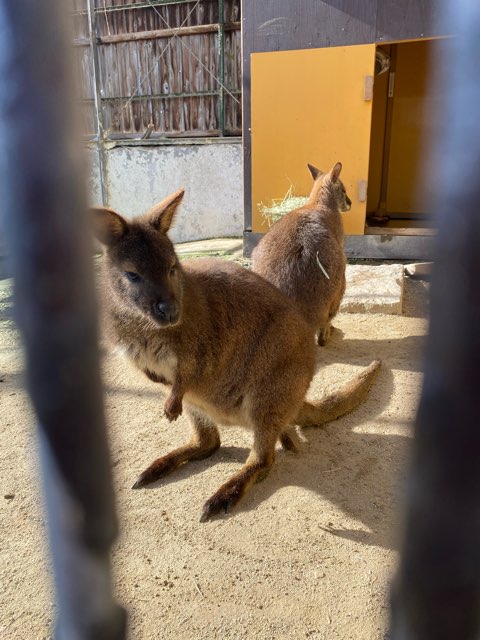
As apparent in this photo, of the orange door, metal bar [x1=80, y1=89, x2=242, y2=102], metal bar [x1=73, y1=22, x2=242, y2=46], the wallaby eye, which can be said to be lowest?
the wallaby eye

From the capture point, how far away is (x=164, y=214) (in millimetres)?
2459

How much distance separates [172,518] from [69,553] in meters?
1.57

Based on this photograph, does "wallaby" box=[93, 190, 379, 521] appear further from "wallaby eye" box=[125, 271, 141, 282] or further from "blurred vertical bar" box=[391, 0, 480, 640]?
"blurred vertical bar" box=[391, 0, 480, 640]

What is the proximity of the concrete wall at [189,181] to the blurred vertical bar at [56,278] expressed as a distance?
353 inches

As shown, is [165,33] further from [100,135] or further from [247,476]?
[247,476]

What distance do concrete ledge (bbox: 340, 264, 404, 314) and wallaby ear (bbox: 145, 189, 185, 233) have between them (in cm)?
284

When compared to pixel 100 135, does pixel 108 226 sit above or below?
below

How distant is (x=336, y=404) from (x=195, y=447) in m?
0.86

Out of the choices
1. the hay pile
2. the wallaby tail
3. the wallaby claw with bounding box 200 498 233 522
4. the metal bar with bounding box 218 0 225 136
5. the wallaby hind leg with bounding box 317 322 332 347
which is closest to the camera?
the wallaby claw with bounding box 200 498 233 522

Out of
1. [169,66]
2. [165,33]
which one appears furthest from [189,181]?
[165,33]

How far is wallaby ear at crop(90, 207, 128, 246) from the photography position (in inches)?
82.3

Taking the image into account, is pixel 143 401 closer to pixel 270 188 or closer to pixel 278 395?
pixel 278 395

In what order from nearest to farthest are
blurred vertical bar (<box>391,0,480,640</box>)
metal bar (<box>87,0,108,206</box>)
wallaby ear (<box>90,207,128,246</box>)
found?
blurred vertical bar (<box>391,0,480,640</box>) → wallaby ear (<box>90,207,128,246</box>) → metal bar (<box>87,0,108,206</box>)

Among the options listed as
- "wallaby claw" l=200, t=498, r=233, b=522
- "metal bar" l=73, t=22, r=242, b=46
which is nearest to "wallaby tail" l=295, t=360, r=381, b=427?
"wallaby claw" l=200, t=498, r=233, b=522
